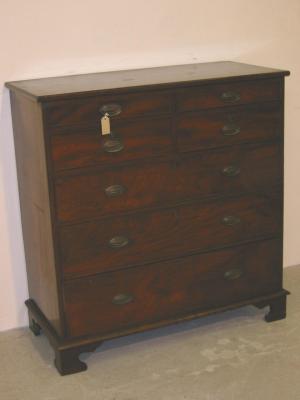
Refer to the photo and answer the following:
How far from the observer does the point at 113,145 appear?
8.18ft

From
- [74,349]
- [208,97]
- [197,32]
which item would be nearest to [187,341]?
[74,349]

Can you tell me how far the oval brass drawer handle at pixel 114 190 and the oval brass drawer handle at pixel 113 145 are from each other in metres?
0.13

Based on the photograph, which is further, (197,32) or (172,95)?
(197,32)

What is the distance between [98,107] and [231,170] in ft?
1.98

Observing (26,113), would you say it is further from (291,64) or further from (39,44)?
(291,64)

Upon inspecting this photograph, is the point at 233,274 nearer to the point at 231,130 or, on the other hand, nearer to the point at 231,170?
the point at 231,170

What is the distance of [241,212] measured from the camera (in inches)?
110

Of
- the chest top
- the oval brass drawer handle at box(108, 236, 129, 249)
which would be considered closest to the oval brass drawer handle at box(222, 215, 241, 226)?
the oval brass drawer handle at box(108, 236, 129, 249)

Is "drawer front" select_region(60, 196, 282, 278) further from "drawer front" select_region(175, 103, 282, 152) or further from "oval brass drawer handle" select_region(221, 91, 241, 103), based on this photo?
"oval brass drawer handle" select_region(221, 91, 241, 103)

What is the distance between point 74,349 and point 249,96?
115cm

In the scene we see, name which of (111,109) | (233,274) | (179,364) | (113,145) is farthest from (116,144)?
(179,364)

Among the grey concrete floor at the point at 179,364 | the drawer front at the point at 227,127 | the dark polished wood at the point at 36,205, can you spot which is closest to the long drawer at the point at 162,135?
the drawer front at the point at 227,127

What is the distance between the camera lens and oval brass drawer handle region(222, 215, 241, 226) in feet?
9.11

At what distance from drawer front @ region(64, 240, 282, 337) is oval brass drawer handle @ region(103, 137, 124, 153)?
46 cm
